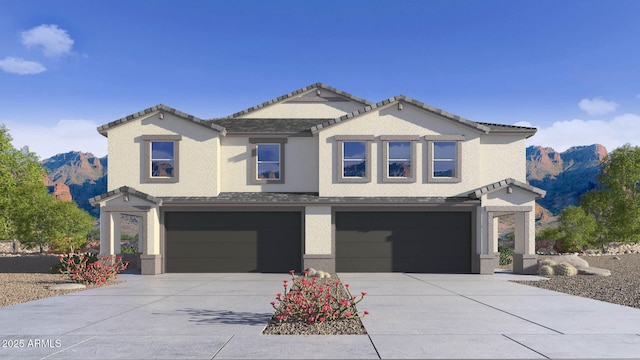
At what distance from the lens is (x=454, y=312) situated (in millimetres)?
11250

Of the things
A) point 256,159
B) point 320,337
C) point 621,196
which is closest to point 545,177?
point 621,196

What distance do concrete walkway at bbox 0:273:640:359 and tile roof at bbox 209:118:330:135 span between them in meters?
8.69

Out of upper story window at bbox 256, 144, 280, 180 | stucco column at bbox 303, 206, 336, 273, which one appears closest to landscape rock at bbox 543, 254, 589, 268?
stucco column at bbox 303, 206, 336, 273

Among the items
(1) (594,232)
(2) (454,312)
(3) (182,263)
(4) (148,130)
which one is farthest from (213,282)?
(1) (594,232)

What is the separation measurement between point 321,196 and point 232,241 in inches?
171

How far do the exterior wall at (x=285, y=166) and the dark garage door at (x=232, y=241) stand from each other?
119 cm

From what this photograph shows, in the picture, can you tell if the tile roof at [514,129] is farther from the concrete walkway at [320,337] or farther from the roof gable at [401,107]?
the concrete walkway at [320,337]

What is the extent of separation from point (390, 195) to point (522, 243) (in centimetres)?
585

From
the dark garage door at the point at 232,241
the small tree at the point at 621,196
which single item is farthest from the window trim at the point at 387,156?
the small tree at the point at 621,196

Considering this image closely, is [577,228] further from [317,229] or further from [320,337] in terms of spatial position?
[320,337]

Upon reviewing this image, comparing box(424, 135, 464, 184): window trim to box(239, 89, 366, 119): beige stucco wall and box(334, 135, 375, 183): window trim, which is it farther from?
box(239, 89, 366, 119): beige stucco wall

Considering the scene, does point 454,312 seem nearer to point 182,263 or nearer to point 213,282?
point 213,282

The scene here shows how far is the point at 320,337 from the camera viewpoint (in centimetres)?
865

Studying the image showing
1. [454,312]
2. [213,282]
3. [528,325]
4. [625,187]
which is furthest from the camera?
[625,187]
